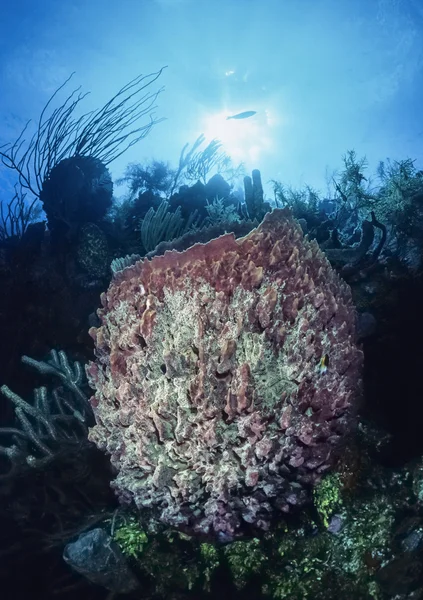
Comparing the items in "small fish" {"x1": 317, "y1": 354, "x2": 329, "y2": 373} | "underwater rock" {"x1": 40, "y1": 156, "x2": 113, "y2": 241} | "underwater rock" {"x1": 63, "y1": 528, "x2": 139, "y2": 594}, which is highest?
"underwater rock" {"x1": 40, "y1": 156, "x2": 113, "y2": 241}

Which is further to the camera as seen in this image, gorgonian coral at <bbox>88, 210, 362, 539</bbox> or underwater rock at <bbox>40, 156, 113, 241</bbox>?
underwater rock at <bbox>40, 156, 113, 241</bbox>

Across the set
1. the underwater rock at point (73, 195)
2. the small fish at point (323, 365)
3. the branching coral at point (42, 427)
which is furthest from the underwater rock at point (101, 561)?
the underwater rock at point (73, 195)

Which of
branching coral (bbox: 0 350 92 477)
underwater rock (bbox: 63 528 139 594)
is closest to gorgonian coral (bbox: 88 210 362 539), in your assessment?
underwater rock (bbox: 63 528 139 594)

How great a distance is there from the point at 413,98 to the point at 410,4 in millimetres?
11297

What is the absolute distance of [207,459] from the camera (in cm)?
203

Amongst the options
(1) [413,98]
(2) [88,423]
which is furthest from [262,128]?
(2) [88,423]

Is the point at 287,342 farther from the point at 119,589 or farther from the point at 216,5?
the point at 216,5

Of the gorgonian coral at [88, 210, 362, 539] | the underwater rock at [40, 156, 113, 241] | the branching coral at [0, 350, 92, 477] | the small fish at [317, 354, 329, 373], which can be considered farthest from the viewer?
the underwater rock at [40, 156, 113, 241]

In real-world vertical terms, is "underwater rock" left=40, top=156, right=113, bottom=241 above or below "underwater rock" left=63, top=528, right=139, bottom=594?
above

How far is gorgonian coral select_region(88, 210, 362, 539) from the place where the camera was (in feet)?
6.70

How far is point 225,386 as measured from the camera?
209 centimetres

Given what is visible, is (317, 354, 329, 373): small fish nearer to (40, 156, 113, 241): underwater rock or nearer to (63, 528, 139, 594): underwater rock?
(63, 528, 139, 594): underwater rock

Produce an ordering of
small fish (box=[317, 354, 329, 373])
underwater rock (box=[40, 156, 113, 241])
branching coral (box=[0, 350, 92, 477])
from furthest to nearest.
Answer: underwater rock (box=[40, 156, 113, 241])
branching coral (box=[0, 350, 92, 477])
small fish (box=[317, 354, 329, 373])

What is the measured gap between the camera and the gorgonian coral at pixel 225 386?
2.04 m
